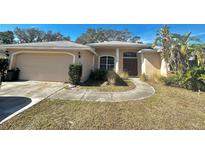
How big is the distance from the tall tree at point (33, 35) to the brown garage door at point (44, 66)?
3434cm

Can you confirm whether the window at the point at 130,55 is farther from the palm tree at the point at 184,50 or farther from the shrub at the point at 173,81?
the shrub at the point at 173,81

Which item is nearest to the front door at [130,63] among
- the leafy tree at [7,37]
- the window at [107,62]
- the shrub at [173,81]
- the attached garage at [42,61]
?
the window at [107,62]

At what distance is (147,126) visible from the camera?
11.9 feet

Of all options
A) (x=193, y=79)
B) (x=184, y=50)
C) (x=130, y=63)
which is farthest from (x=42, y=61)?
(x=193, y=79)

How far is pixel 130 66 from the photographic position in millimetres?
14578

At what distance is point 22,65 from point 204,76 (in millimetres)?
13957

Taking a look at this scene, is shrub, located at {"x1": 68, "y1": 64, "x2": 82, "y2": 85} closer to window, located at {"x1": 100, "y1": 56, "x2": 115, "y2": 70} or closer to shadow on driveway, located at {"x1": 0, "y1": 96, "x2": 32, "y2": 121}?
shadow on driveway, located at {"x1": 0, "y1": 96, "x2": 32, "y2": 121}

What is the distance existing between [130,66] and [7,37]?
4381 cm

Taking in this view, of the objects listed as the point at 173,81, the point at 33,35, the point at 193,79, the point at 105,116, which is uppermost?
the point at 33,35

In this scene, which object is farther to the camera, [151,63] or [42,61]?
[151,63]

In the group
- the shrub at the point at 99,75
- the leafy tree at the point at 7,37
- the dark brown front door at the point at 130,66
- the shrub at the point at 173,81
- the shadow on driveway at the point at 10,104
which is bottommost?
the shadow on driveway at the point at 10,104

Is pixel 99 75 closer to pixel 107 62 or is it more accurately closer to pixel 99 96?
pixel 107 62

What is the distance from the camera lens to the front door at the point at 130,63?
1452cm
